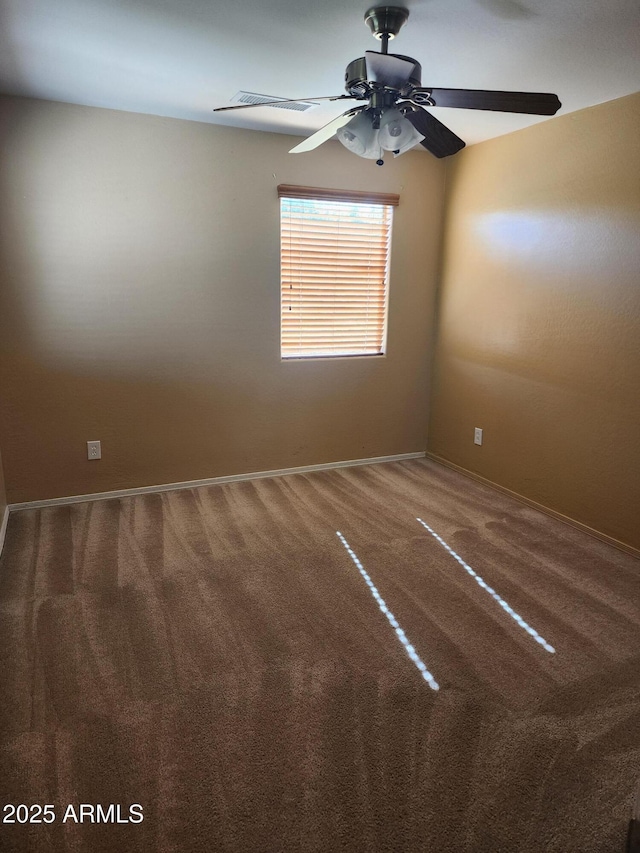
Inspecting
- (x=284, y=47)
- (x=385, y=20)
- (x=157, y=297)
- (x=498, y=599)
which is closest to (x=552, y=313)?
(x=498, y=599)

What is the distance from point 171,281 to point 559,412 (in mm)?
2559

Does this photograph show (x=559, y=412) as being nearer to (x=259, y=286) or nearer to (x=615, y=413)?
(x=615, y=413)

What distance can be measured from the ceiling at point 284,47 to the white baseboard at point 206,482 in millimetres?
2322

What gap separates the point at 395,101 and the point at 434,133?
0.89 ft

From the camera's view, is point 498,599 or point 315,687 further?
point 498,599

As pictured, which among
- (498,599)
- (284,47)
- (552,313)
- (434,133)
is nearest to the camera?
(434,133)

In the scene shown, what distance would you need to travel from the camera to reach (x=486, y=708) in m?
1.83

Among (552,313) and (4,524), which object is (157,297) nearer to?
(4,524)

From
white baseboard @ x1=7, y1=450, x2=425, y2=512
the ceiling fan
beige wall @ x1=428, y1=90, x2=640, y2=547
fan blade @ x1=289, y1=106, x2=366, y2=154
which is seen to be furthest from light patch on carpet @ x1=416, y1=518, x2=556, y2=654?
fan blade @ x1=289, y1=106, x2=366, y2=154

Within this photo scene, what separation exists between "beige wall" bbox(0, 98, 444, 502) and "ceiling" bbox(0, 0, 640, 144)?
0.35 m

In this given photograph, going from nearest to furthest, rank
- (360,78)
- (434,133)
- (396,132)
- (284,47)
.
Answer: (360,78)
(396,132)
(434,133)
(284,47)

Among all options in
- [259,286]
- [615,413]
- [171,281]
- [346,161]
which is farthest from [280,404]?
[615,413]

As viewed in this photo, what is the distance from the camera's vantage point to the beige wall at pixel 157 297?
123 inches

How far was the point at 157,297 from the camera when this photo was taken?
11.3 feet
